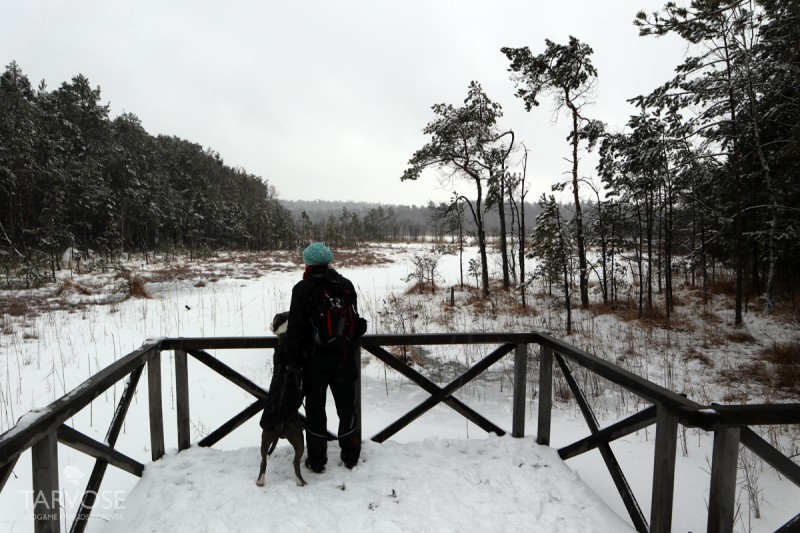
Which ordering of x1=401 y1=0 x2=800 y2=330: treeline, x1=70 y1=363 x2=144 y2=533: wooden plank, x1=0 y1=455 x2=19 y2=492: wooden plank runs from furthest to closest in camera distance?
x1=401 y1=0 x2=800 y2=330: treeline
x1=70 y1=363 x2=144 y2=533: wooden plank
x1=0 y1=455 x2=19 y2=492: wooden plank

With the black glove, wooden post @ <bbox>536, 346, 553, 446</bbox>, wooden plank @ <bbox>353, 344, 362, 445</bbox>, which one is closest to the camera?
the black glove

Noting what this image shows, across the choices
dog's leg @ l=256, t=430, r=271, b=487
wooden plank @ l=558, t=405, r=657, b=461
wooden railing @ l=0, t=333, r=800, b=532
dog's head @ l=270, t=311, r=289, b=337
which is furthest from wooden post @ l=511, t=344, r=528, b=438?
dog's leg @ l=256, t=430, r=271, b=487

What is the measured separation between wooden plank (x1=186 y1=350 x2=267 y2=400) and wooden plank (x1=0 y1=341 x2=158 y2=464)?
0.59 meters

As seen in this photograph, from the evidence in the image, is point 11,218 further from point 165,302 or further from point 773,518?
point 773,518

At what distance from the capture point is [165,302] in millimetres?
13273

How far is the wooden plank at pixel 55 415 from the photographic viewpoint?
1764 mm

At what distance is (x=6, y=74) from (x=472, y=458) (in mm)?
43089

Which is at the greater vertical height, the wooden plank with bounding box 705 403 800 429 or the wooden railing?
the wooden plank with bounding box 705 403 800 429

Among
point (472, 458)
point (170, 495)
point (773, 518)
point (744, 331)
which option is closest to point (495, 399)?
point (472, 458)

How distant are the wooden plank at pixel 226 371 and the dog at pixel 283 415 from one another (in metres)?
0.58

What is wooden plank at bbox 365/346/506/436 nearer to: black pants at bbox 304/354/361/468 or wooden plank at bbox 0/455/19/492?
black pants at bbox 304/354/361/468

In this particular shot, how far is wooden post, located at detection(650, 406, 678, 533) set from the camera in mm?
2234

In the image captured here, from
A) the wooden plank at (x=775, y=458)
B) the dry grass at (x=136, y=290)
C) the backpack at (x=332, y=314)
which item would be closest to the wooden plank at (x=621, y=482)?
the wooden plank at (x=775, y=458)

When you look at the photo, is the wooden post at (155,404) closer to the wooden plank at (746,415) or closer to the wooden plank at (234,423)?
the wooden plank at (234,423)
